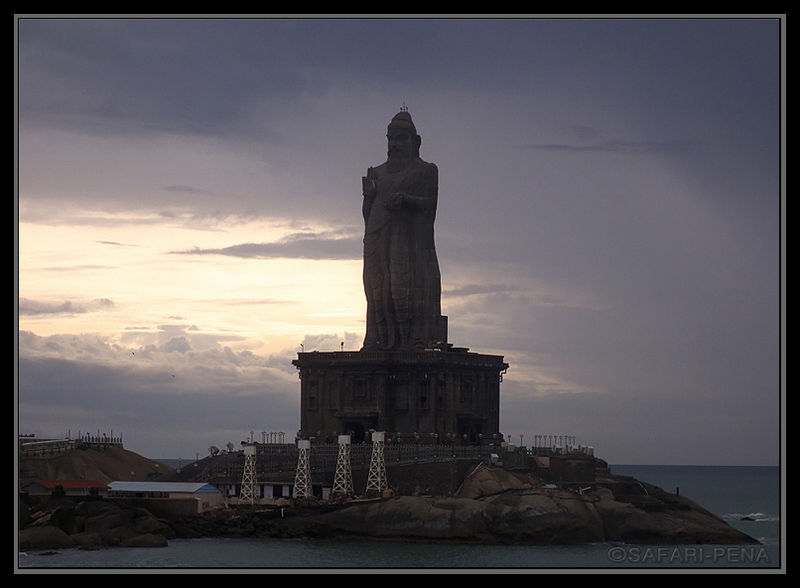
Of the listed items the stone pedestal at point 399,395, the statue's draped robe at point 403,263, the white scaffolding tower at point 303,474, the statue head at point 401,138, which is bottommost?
the white scaffolding tower at point 303,474

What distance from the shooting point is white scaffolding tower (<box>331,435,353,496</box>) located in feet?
299

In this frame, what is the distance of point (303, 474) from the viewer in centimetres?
9294

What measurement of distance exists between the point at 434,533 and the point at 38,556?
59.6ft

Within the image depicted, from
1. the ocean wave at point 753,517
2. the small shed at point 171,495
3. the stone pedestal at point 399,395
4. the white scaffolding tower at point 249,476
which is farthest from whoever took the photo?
the ocean wave at point 753,517

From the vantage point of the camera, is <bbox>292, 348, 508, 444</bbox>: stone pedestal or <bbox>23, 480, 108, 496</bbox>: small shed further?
<bbox>292, 348, 508, 444</bbox>: stone pedestal

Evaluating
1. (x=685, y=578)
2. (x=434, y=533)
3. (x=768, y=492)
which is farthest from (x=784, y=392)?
(x=768, y=492)

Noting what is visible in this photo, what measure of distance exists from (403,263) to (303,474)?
55.2ft

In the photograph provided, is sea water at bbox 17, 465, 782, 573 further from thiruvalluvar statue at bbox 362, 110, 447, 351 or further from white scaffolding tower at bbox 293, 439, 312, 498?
thiruvalluvar statue at bbox 362, 110, 447, 351

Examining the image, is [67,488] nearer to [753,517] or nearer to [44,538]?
[44,538]

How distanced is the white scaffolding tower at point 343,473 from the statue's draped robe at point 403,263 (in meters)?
12.9

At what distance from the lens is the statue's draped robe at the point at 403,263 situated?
104438 millimetres

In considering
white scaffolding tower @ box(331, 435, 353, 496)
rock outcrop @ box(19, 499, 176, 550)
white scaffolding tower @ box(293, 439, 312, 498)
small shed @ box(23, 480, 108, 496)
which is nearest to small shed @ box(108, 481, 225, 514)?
small shed @ box(23, 480, 108, 496)

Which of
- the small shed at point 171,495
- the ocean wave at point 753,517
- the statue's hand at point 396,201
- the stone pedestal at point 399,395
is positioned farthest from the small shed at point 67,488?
the ocean wave at point 753,517

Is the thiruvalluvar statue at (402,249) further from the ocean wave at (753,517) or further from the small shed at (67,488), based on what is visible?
the ocean wave at (753,517)
